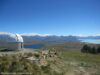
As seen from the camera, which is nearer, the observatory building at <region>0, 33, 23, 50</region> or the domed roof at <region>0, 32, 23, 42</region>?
the observatory building at <region>0, 33, 23, 50</region>

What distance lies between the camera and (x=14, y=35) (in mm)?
28422

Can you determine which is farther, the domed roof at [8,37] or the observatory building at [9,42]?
the domed roof at [8,37]

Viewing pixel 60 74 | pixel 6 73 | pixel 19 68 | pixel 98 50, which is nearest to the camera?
pixel 6 73

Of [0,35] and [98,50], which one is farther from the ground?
[0,35]

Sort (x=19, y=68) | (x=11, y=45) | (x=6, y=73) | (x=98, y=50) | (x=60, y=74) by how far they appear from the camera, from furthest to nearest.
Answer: (x=98, y=50) → (x=11, y=45) → (x=60, y=74) → (x=19, y=68) → (x=6, y=73)

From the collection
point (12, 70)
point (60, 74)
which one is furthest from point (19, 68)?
point (60, 74)

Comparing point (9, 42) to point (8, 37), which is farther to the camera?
point (8, 37)

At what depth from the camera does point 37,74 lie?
1217 cm

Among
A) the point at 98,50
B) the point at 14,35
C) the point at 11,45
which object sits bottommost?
the point at 98,50

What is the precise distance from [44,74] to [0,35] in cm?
1865

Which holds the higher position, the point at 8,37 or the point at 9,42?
the point at 8,37

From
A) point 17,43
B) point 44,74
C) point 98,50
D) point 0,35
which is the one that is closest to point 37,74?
point 44,74

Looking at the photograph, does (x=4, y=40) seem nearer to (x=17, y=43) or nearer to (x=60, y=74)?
(x=17, y=43)

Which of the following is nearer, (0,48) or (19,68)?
(19,68)
